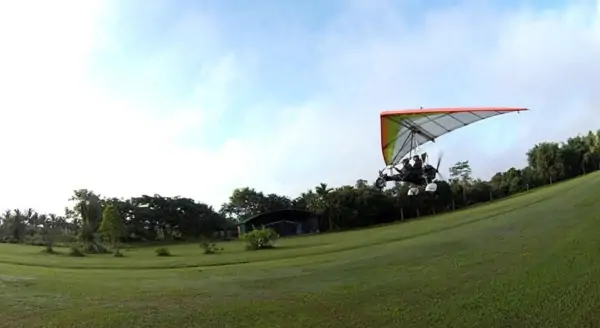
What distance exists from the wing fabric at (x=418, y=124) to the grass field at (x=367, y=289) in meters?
3.54

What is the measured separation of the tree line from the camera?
52.8 m

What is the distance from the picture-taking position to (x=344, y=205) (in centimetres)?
5562

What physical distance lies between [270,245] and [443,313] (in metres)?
21.3

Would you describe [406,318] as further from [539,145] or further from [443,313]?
[539,145]

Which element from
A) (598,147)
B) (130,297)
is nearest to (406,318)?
(130,297)

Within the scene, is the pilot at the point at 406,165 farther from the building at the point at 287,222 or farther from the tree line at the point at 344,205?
the building at the point at 287,222

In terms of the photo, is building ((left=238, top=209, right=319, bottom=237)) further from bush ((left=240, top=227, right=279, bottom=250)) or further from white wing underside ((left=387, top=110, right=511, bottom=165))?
white wing underside ((left=387, top=110, right=511, bottom=165))

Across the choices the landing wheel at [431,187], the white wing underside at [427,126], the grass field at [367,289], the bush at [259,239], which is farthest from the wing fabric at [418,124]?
the bush at [259,239]

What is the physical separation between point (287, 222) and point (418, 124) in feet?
144

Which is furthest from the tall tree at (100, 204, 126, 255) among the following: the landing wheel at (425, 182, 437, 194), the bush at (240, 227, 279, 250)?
the landing wheel at (425, 182, 437, 194)

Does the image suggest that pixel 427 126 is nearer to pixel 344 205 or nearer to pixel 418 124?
pixel 418 124

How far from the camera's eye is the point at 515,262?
50.0 ft

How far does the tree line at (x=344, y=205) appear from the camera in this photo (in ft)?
173

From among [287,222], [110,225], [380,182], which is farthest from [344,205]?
[380,182]
